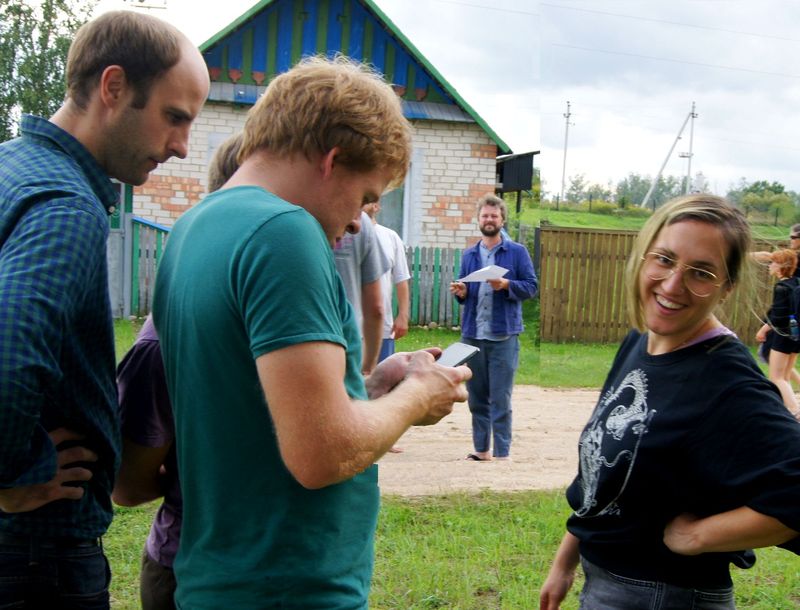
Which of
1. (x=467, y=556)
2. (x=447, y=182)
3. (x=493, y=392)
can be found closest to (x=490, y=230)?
(x=493, y=392)

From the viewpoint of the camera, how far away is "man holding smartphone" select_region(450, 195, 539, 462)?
652 cm

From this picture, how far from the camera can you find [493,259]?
6.71m

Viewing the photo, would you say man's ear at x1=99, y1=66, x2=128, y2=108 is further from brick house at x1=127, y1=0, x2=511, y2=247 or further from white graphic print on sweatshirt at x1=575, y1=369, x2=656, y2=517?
brick house at x1=127, y1=0, x2=511, y2=247

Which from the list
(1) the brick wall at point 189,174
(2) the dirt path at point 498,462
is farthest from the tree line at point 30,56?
(2) the dirt path at point 498,462

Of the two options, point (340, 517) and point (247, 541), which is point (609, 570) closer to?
point (340, 517)

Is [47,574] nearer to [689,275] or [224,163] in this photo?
[224,163]

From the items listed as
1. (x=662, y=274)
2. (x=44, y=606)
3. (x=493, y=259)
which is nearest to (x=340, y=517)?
(x=44, y=606)

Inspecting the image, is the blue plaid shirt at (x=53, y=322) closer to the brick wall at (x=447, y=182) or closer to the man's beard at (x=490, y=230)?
the man's beard at (x=490, y=230)

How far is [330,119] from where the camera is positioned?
161cm

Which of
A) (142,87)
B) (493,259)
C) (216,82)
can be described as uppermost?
(216,82)

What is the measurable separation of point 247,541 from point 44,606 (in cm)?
55

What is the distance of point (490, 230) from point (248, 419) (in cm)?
529

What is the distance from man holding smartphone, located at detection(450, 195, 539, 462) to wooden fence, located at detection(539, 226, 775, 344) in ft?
21.3

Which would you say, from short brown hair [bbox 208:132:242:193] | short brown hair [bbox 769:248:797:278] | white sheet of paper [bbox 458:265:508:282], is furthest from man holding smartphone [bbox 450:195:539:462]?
short brown hair [bbox 208:132:242:193]
